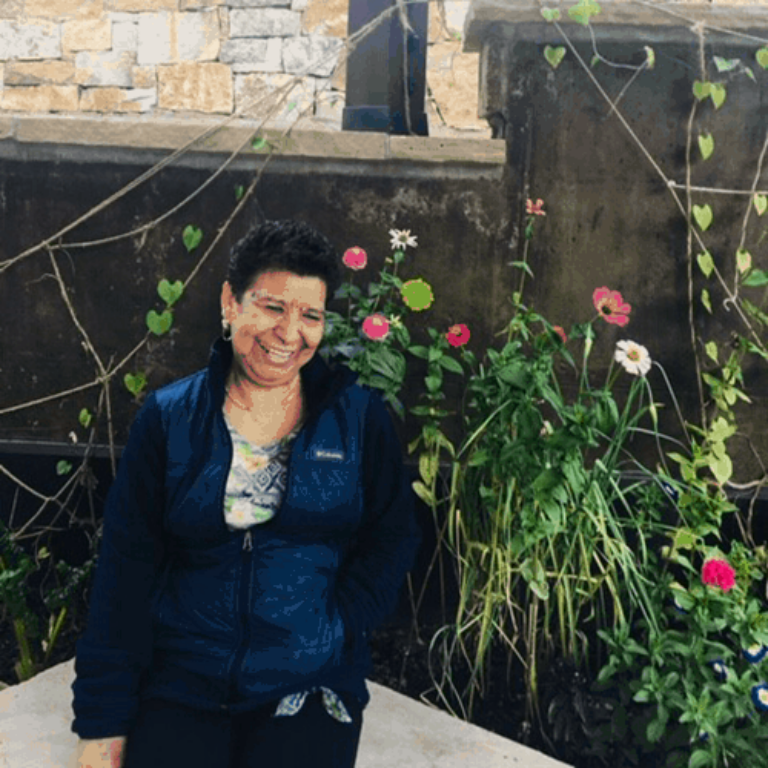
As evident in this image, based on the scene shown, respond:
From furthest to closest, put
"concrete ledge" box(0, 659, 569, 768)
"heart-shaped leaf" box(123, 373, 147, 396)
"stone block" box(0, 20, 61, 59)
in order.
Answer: "stone block" box(0, 20, 61, 59) → "heart-shaped leaf" box(123, 373, 147, 396) → "concrete ledge" box(0, 659, 569, 768)

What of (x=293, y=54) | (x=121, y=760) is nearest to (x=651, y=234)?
(x=121, y=760)

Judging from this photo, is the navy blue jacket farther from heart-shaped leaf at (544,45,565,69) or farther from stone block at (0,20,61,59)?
stone block at (0,20,61,59)

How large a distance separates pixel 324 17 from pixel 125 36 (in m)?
1.39

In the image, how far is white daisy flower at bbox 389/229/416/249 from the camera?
7.07ft

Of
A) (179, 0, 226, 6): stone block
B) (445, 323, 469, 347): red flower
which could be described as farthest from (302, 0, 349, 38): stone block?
(445, 323, 469, 347): red flower

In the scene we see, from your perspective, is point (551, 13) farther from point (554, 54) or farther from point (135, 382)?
point (135, 382)

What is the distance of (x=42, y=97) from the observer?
5.78 metres

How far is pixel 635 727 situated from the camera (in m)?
1.86

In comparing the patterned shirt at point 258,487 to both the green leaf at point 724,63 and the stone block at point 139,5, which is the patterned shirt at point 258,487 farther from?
the stone block at point 139,5

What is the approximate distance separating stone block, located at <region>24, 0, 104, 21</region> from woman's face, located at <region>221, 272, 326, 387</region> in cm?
531

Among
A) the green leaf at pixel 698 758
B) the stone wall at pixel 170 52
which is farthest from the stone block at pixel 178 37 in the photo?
the green leaf at pixel 698 758

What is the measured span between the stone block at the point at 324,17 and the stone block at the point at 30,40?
70.4 inches

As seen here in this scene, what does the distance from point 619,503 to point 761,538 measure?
43 centimetres

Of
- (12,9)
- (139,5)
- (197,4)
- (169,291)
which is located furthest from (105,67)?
(169,291)
